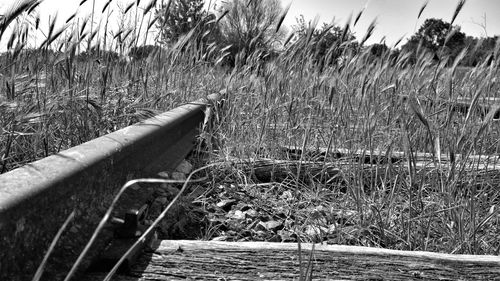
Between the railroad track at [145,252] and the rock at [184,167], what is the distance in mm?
1003

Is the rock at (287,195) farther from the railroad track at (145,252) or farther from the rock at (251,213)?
the railroad track at (145,252)

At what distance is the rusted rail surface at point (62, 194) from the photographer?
3.18ft

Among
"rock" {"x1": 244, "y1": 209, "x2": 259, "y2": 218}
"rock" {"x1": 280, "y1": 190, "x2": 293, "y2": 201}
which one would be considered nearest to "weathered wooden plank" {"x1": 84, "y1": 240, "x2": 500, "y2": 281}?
"rock" {"x1": 244, "y1": 209, "x2": 259, "y2": 218}

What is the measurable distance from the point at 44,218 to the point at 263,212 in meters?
1.31

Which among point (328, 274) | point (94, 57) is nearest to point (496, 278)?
point (328, 274)

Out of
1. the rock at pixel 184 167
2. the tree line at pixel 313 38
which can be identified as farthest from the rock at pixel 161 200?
the tree line at pixel 313 38

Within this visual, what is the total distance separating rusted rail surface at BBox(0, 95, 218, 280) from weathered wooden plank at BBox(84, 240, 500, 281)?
20cm

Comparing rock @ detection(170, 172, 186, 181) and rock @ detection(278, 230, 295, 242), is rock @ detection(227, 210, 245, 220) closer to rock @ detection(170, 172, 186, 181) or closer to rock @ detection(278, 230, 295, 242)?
rock @ detection(278, 230, 295, 242)

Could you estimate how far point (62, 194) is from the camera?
1.19 metres

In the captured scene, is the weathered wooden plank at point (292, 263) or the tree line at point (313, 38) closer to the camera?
the weathered wooden plank at point (292, 263)

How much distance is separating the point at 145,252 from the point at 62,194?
0.36m

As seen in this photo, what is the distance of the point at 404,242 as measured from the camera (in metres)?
1.93

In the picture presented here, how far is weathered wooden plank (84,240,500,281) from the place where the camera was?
4.53ft

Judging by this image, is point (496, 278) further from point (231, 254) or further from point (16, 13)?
point (16, 13)
